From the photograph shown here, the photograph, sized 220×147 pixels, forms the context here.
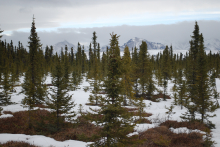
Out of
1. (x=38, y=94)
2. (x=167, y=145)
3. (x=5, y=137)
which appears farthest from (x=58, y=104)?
(x=38, y=94)

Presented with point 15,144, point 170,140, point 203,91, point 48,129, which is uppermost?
point 203,91

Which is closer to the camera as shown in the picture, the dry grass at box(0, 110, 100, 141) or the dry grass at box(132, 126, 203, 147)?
the dry grass at box(132, 126, 203, 147)

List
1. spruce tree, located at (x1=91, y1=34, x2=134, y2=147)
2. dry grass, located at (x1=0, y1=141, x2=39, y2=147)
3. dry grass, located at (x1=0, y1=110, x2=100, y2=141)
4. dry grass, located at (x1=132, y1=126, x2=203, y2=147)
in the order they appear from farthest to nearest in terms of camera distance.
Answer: dry grass, located at (x1=0, y1=110, x2=100, y2=141), dry grass, located at (x1=132, y1=126, x2=203, y2=147), dry grass, located at (x1=0, y1=141, x2=39, y2=147), spruce tree, located at (x1=91, y1=34, x2=134, y2=147)

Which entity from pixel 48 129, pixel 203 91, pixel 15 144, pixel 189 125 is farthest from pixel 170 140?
pixel 15 144

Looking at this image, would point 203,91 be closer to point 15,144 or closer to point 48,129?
point 48,129

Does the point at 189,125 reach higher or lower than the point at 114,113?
lower

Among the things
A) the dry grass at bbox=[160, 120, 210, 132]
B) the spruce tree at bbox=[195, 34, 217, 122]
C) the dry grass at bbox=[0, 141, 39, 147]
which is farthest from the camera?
the spruce tree at bbox=[195, 34, 217, 122]

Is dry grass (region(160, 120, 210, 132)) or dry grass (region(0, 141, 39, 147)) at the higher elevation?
dry grass (region(0, 141, 39, 147))

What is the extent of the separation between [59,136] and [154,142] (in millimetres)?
7115

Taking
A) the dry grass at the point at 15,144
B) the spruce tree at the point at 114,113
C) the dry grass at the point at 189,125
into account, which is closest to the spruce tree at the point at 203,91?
the dry grass at the point at 189,125

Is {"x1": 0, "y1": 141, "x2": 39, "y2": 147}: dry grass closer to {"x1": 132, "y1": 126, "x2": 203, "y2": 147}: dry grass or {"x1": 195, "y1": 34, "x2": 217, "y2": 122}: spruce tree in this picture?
{"x1": 132, "y1": 126, "x2": 203, "y2": 147}: dry grass

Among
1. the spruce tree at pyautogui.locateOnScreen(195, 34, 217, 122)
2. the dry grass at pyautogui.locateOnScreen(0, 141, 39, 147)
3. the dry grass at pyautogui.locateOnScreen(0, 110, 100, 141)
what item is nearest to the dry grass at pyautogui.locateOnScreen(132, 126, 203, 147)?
the dry grass at pyautogui.locateOnScreen(0, 110, 100, 141)

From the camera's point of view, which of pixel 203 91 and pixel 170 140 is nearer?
pixel 170 140

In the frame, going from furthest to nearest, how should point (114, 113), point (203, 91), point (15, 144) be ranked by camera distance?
point (203, 91) → point (15, 144) → point (114, 113)
